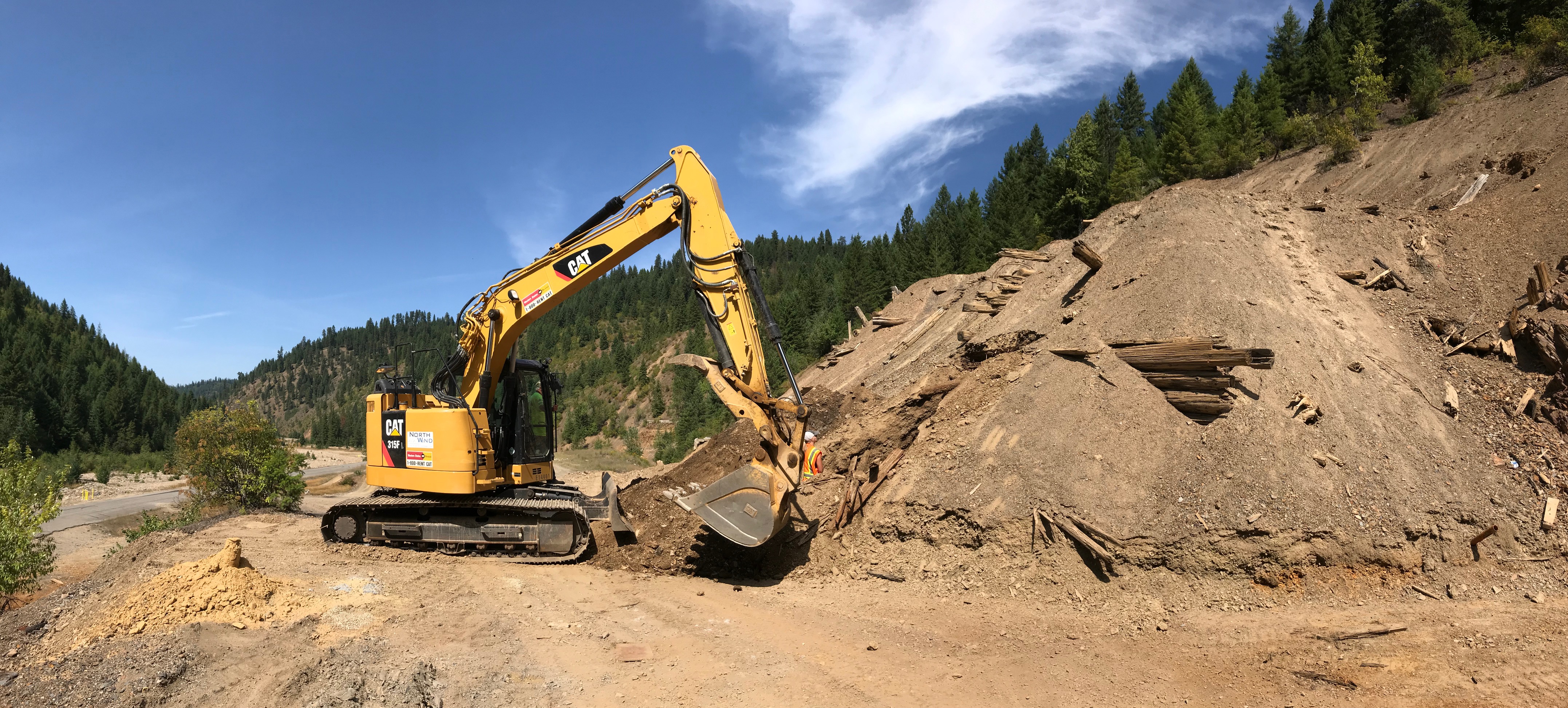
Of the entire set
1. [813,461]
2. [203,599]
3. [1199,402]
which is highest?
[1199,402]

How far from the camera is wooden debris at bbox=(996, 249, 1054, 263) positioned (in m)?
17.6

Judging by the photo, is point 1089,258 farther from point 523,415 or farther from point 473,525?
point 473,525

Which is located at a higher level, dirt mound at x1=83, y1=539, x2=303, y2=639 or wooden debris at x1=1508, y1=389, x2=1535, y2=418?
wooden debris at x1=1508, y1=389, x2=1535, y2=418

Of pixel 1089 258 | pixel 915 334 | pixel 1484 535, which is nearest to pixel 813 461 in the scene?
pixel 1484 535

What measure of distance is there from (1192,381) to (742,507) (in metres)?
6.28

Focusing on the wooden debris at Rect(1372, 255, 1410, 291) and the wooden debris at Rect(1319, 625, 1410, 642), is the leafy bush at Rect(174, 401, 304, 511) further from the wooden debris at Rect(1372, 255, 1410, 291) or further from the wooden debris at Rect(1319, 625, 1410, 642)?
the wooden debris at Rect(1372, 255, 1410, 291)

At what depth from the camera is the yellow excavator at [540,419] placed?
329 inches

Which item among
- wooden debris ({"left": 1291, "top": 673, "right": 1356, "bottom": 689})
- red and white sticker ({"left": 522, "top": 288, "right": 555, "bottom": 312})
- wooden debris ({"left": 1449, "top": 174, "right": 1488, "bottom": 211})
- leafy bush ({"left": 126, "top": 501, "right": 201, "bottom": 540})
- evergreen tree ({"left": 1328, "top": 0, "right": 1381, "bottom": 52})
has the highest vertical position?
evergreen tree ({"left": 1328, "top": 0, "right": 1381, "bottom": 52})

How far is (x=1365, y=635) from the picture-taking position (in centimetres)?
650

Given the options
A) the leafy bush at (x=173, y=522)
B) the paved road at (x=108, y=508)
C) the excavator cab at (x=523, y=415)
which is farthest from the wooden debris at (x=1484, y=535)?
the paved road at (x=108, y=508)

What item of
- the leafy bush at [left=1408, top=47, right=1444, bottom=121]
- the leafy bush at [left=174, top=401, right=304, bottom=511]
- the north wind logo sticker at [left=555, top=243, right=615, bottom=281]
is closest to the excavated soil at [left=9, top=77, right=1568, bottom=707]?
the leafy bush at [left=174, top=401, right=304, bottom=511]

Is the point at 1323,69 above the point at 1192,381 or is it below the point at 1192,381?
above

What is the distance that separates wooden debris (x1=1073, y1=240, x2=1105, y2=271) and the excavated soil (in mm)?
194

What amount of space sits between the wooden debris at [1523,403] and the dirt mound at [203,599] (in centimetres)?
1522
